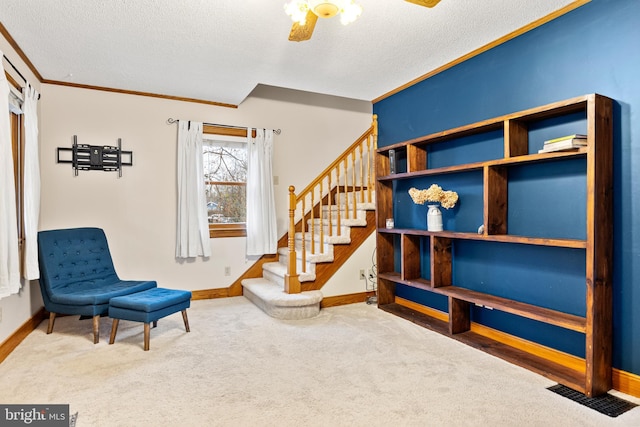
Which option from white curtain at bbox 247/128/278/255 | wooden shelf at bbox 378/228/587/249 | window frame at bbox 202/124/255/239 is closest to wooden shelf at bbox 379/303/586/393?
wooden shelf at bbox 378/228/587/249

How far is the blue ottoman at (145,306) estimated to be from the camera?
3012 mm

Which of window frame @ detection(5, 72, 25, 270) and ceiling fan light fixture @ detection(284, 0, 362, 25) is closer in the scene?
ceiling fan light fixture @ detection(284, 0, 362, 25)

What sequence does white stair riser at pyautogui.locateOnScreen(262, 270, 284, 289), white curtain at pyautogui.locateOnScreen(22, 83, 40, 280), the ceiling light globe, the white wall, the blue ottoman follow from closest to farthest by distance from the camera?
the ceiling light globe < the blue ottoman < white curtain at pyautogui.locateOnScreen(22, 83, 40, 280) < the white wall < white stair riser at pyautogui.locateOnScreen(262, 270, 284, 289)

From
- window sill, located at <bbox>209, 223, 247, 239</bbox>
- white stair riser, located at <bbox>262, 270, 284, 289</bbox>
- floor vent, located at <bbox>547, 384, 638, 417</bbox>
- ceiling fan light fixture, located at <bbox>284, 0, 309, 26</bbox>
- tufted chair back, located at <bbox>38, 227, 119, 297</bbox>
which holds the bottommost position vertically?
floor vent, located at <bbox>547, 384, 638, 417</bbox>

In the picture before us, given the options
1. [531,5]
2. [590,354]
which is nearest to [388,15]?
[531,5]

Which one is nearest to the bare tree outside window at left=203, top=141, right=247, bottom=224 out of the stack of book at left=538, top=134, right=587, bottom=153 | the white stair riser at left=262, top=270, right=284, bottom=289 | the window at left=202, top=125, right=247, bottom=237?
the window at left=202, top=125, right=247, bottom=237

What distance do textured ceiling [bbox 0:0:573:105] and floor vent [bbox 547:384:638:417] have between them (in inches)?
104

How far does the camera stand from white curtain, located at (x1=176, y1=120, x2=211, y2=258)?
4.55 m

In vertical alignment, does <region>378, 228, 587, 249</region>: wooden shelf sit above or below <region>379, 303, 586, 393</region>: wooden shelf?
above

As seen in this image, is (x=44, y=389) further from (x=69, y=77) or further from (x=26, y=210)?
(x=69, y=77)

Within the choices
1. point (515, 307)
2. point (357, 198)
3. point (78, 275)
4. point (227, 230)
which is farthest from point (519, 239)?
point (78, 275)

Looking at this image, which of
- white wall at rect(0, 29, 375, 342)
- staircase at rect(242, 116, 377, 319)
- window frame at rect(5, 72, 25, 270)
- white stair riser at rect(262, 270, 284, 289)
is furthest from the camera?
white stair riser at rect(262, 270, 284, 289)

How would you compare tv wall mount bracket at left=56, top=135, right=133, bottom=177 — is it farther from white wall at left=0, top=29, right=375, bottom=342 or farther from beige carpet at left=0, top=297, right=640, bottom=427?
A: beige carpet at left=0, top=297, right=640, bottom=427

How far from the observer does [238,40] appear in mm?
3074
